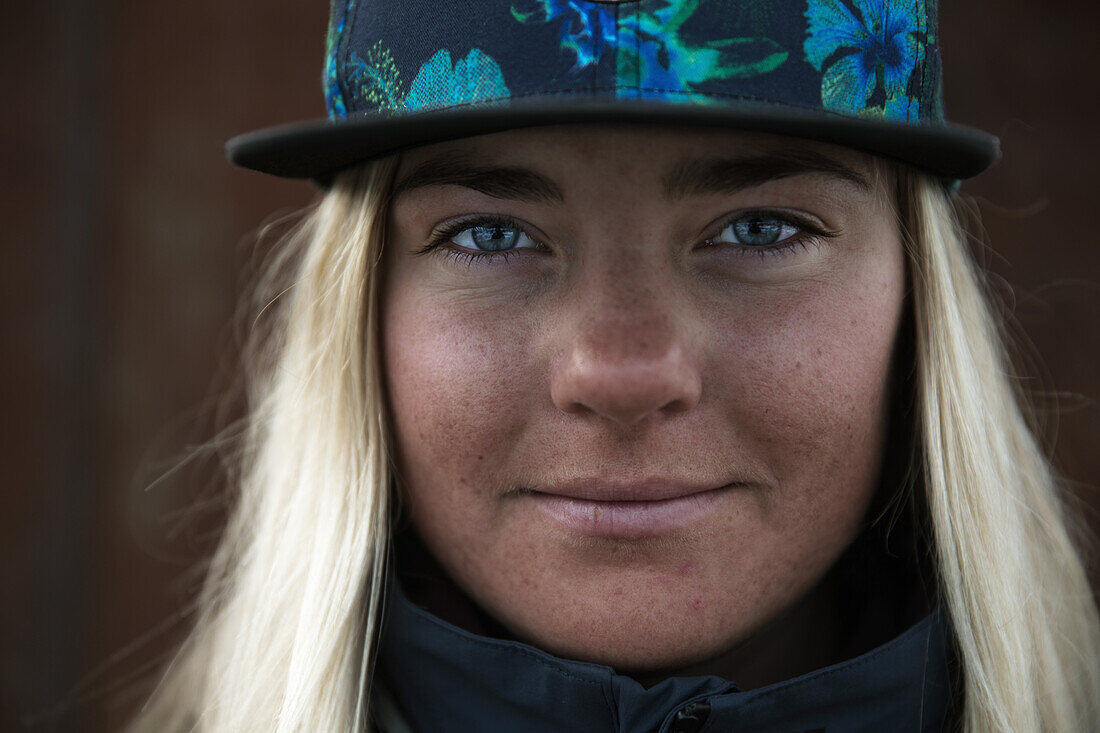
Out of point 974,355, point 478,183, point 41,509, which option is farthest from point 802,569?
point 41,509

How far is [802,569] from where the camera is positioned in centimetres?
115

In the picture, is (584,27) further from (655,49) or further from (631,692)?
(631,692)

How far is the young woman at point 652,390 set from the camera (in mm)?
1020

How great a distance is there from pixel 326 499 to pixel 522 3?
2.49 feet

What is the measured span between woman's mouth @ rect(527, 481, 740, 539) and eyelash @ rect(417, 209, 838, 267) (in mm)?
296

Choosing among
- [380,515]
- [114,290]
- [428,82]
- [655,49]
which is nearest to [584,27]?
[655,49]

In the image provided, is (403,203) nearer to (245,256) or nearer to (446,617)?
(446,617)

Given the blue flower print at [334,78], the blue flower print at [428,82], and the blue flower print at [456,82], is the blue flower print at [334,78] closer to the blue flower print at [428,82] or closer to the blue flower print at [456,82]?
the blue flower print at [428,82]

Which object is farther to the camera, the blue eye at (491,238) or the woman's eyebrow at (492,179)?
the blue eye at (491,238)

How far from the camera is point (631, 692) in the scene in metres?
1.03

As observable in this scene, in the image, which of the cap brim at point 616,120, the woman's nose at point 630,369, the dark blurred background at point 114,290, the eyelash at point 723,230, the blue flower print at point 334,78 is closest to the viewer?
the cap brim at point 616,120

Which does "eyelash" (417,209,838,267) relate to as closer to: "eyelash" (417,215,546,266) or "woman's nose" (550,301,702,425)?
"eyelash" (417,215,546,266)

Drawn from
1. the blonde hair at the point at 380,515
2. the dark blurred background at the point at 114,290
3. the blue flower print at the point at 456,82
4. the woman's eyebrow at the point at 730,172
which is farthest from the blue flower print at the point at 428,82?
the dark blurred background at the point at 114,290

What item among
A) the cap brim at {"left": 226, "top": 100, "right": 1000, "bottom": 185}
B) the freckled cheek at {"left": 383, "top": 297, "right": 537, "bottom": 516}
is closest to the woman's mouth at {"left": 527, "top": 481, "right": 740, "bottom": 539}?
the freckled cheek at {"left": 383, "top": 297, "right": 537, "bottom": 516}
